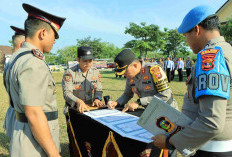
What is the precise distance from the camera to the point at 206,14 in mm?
1080

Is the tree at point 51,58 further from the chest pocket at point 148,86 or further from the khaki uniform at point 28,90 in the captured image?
the khaki uniform at point 28,90

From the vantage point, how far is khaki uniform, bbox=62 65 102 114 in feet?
9.76

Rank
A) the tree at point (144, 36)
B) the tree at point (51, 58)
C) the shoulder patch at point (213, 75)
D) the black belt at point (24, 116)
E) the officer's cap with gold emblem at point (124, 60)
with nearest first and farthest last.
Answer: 1. the shoulder patch at point (213, 75)
2. the black belt at point (24, 116)
3. the officer's cap with gold emblem at point (124, 60)
4. the tree at point (144, 36)
5. the tree at point (51, 58)

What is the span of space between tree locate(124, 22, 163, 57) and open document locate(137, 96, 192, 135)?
31.3 meters

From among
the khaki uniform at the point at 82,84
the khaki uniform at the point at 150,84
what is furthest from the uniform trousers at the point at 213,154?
the khaki uniform at the point at 82,84

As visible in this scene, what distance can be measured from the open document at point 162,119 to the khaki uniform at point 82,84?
1.85 metres

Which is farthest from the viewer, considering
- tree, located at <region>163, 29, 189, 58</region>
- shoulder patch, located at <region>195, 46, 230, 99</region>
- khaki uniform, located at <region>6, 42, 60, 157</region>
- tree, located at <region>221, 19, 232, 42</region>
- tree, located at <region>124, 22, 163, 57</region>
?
tree, located at <region>163, 29, 189, 58</region>

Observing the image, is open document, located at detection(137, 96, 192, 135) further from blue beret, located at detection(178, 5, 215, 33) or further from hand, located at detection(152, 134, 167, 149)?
blue beret, located at detection(178, 5, 215, 33)

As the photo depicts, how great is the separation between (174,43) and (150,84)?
1607 inches

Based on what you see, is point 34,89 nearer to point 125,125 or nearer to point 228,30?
point 125,125

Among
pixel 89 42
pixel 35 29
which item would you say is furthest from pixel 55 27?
pixel 89 42

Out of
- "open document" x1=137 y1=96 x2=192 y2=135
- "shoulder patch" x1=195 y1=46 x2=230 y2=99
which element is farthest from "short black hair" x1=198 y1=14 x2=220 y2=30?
"open document" x1=137 y1=96 x2=192 y2=135

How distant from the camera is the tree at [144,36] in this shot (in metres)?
32.2

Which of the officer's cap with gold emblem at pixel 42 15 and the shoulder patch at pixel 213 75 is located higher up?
the officer's cap with gold emblem at pixel 42 15
